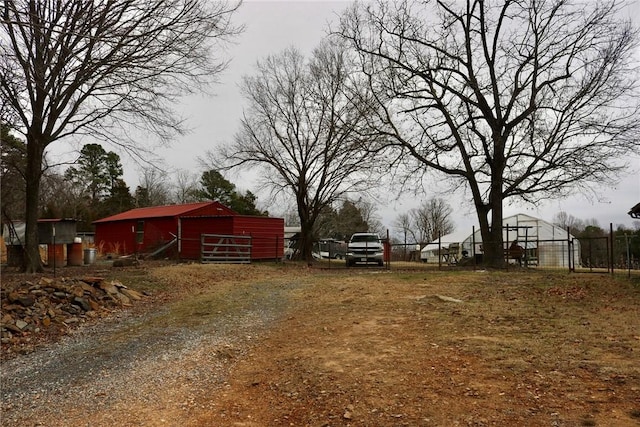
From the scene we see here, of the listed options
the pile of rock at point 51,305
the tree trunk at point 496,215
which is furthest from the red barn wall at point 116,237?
the tree trunk at point 496,215

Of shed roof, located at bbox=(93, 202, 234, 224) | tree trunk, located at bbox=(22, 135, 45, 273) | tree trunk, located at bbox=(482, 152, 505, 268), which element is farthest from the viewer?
shed roof, located at bbox=(93, 202, 234, 224)

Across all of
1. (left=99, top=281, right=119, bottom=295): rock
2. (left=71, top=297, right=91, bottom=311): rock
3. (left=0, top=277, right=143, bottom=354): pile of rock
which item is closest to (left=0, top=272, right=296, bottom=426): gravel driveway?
(left=0, top=277, right=143, bottom=354): pile of rock

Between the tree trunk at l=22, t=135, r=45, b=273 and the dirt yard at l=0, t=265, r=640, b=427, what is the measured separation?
6039 millimetres

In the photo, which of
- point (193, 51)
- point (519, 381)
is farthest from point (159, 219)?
point (519, 381)

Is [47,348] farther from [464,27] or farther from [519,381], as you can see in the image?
[464,27]

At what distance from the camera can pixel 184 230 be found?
29.7 metres

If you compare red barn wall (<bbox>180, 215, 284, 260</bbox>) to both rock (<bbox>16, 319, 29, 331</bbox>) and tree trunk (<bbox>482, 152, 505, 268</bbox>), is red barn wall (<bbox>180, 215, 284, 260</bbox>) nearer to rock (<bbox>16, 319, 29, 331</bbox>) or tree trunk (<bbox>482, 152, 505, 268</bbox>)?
tree trunk (<bbox>482, 152, 505, 268</bbox>)

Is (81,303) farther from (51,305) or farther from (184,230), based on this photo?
(184,230)

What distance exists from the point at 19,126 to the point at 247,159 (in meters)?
17.0

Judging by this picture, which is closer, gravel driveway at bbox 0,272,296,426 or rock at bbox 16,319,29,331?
gravel driveway at bbox 0,272,296,426

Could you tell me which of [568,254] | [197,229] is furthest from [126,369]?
[197,229]

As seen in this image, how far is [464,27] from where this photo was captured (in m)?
21.2

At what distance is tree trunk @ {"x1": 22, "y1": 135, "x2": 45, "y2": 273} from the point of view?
573 inches

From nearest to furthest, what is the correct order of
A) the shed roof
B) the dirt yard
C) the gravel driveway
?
the dirt yard, the gravel driveway, the shed roof
